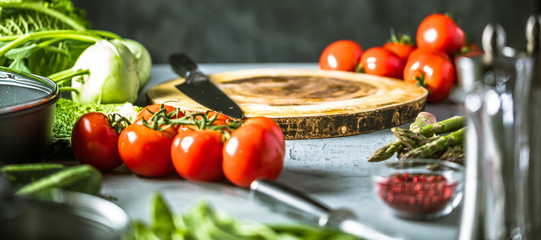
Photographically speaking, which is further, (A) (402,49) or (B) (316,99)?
(A) (402,49)

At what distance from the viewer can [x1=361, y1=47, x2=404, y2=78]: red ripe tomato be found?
2.45 meters

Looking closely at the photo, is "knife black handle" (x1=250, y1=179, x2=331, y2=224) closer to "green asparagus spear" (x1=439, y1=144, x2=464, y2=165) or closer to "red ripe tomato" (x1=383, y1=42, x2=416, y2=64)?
"green asparagus spear" (x1=439, y1=144, x2=464, y2=165)

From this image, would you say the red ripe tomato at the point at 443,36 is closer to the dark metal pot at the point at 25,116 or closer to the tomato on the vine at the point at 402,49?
the tomato on the vine at the point at 402,49

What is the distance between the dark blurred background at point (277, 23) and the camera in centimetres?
418

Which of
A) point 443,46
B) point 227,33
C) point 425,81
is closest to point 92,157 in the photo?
point 425,81

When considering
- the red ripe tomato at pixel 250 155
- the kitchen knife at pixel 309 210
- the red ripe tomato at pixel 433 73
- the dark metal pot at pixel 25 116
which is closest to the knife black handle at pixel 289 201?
the kitchen knife at pixel 309 210

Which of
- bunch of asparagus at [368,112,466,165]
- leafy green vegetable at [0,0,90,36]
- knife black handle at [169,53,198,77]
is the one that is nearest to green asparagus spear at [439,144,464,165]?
bunch of asparagus at [368,112,466,165]

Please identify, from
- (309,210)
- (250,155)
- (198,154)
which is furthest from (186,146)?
(309,210)

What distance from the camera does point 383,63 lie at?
2.45 meters

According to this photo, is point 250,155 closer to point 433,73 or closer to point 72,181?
point 72,181

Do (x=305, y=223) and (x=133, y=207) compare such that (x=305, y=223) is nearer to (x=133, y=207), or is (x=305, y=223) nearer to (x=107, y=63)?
(x=133, y=207)

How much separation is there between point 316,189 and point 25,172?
0.63 m

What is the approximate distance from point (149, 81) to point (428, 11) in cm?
246

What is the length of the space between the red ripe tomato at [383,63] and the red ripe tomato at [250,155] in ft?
3.99
